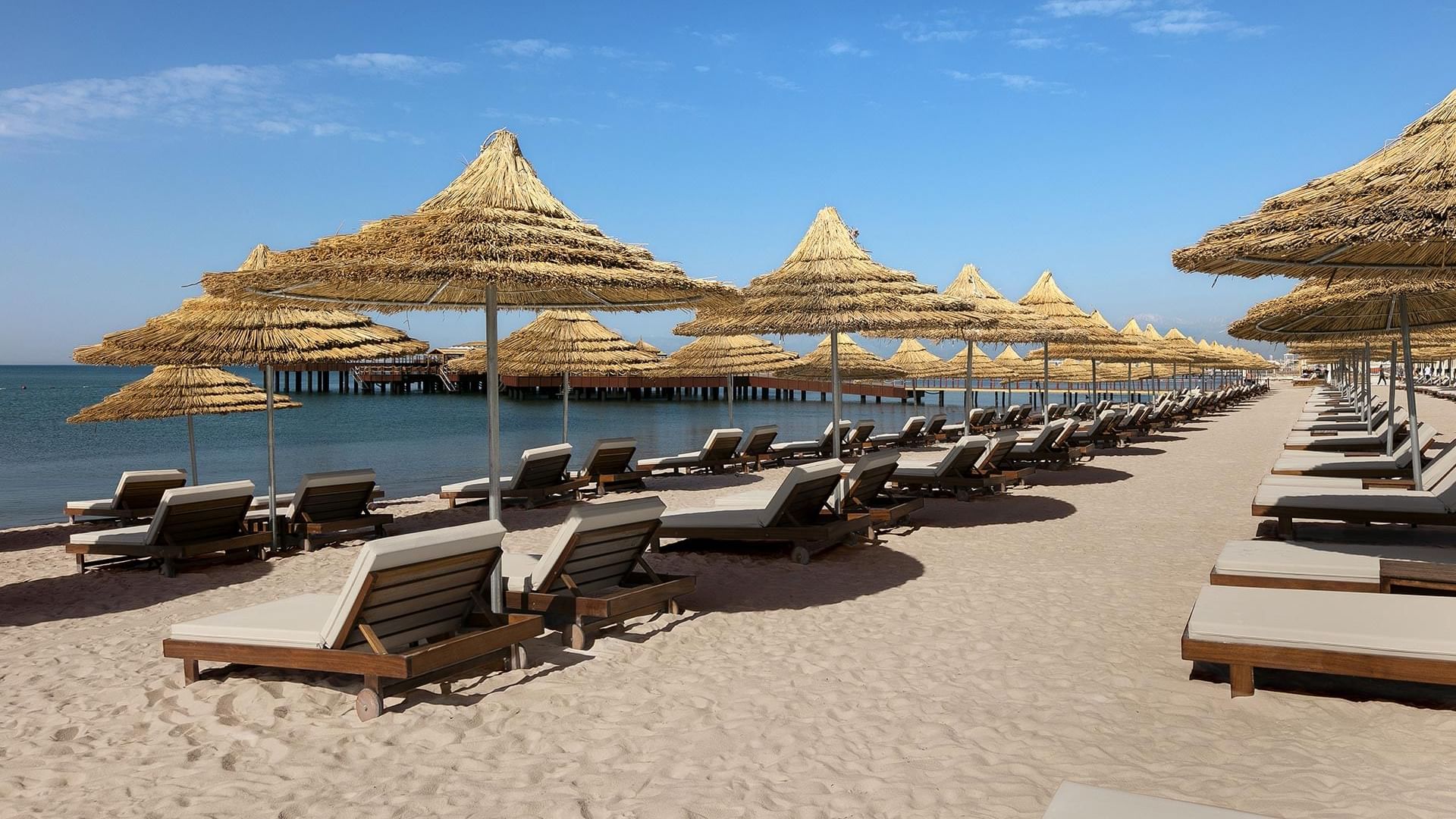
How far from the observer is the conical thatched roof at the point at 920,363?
71.7 ft

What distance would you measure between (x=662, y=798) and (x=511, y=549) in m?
4.98

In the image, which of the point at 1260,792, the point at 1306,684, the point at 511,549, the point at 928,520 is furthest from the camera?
the point at 928,520

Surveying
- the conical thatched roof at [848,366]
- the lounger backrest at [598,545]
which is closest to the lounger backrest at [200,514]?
the lounger backrest at [598,545]

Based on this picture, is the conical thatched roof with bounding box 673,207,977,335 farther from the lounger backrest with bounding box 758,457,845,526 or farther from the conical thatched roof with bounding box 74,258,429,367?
the conical thatched roof with bounding box 74,258,429,367

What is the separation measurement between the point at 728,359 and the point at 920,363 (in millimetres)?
6678

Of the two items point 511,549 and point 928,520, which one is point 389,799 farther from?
point 928,520

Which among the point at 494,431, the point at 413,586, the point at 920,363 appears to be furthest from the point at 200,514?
the point at 920,363

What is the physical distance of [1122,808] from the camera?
2250mm

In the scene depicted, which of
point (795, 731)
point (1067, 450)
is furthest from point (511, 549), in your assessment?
point (1067, 450)

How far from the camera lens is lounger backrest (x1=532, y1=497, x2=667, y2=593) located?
193 inches

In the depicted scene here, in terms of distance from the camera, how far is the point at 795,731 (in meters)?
3.66

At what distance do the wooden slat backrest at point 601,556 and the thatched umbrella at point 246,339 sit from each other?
152 inches

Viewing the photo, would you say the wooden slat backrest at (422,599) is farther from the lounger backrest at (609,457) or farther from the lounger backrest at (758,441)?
the lounger backrest at (758,441)

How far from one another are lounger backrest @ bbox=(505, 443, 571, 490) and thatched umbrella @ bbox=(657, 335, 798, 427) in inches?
264
